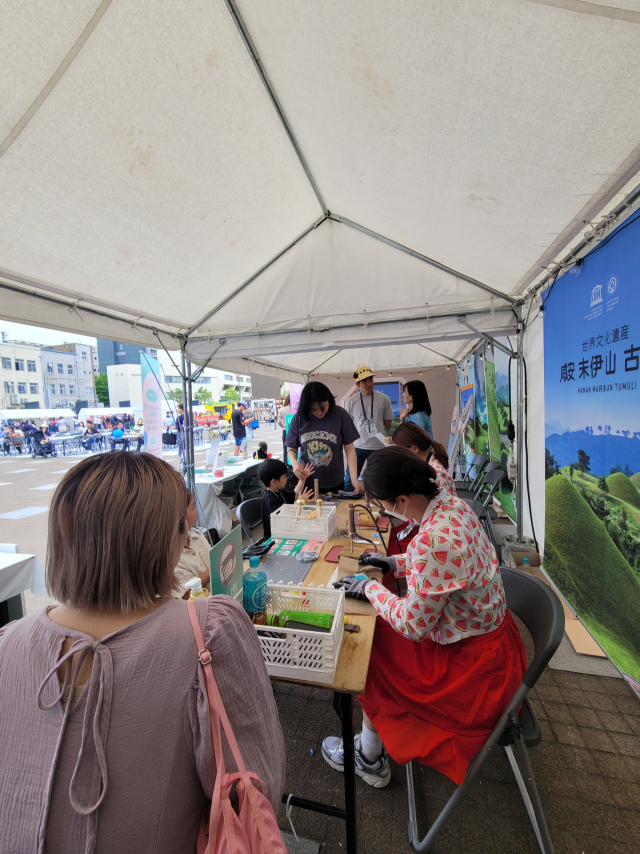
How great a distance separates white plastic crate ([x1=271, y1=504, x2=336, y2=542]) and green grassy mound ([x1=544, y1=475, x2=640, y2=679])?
149 centimetres

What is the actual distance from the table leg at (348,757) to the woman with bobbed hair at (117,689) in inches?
19.6

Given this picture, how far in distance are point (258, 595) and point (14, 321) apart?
7.71 feet

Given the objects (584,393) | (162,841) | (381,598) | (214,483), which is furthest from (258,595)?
(214,483)

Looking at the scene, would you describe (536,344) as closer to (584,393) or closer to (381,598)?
(584,393)

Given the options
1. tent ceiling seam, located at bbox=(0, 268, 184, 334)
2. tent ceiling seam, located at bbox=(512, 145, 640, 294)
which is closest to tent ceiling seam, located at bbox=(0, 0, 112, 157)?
tent ceiling seam, located at bbox=(0, 268, 184, 334)

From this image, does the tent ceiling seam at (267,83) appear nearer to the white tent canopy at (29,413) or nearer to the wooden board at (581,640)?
the wooden board at (581,640)

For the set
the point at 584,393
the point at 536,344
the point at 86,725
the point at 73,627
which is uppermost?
the point at 536,344

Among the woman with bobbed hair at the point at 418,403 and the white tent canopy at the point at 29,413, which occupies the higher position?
the white tent canopy at the point at 29,413

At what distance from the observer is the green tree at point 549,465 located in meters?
2.79

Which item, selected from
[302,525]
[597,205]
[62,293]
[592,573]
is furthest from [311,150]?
[592,573]

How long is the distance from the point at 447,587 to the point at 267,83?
2508mm

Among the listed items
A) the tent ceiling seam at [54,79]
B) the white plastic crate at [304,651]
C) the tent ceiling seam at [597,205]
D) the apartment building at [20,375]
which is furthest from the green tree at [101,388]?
the white plastic crate at [304,651]

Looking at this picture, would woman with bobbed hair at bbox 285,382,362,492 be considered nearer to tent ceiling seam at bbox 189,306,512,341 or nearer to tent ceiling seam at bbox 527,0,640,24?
tent ceiling seam at bbox 189,306,512,341

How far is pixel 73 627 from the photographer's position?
635 mm
